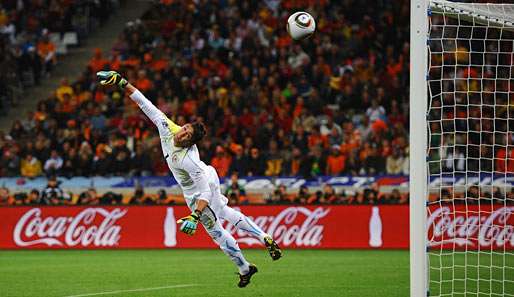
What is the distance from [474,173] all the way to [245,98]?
7.01 m

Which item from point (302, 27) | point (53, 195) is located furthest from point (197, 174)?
point (53, 195)

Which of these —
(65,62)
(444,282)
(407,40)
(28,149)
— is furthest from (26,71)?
(444,282)

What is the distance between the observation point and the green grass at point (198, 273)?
13.8 meters

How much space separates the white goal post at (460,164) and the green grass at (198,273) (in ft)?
3.22

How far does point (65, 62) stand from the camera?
103ft

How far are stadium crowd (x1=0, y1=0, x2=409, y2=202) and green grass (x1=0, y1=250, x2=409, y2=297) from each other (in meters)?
3.20

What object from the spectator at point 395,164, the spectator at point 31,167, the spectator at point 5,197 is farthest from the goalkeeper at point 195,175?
the spectator at point 31,167

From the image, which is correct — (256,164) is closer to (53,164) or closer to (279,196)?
(279,196)

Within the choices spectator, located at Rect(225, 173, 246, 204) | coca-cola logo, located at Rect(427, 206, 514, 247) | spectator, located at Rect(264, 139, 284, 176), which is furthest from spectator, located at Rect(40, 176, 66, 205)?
coca-cola logo, located at Rect(427, 206, 514, 247)

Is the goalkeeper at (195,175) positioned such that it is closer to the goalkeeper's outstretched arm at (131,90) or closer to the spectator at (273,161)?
the goalkeeper's outstretched arm at (131,90)

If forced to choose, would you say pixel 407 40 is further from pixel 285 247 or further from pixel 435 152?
pixel 285 247

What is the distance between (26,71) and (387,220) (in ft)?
44.9

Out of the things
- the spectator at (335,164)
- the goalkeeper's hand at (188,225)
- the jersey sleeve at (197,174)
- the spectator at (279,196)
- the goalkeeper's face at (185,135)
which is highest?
the goalkeeper's face at (185,135)

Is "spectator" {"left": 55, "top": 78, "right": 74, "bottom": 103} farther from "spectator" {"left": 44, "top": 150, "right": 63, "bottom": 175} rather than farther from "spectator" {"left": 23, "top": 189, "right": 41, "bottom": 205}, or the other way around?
"spectator" {"left": 23, "top": 189, "right": 41, "bottom": 205}
